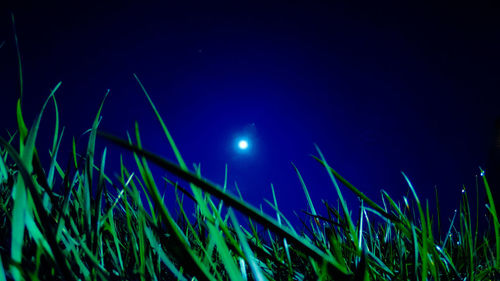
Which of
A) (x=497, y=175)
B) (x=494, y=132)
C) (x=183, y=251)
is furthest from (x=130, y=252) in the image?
(x=494, y=132)

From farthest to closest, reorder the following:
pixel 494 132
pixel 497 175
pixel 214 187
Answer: pixel 494 132, pixel 497 175, pixel 214 187

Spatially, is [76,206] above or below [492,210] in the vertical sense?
above

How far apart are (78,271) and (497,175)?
328 cm

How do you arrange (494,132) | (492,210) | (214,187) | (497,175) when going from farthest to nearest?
(494,132)
(497,175)
(492,210)
(214,187)

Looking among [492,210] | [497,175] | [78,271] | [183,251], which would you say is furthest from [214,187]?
[497,175]

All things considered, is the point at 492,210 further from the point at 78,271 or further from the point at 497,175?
the point at 497,175

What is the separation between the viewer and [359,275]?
91mm

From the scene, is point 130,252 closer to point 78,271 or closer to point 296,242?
point 78,271

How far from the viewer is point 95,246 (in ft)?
0.49

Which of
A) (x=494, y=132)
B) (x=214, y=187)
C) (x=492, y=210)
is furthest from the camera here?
(x=494, y=132)

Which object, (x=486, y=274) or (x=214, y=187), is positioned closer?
(x=214, y=187)

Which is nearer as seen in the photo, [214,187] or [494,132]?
[214,187]

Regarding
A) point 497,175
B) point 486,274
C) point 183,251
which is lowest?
point 497,175

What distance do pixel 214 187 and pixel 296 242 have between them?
0.04 m
